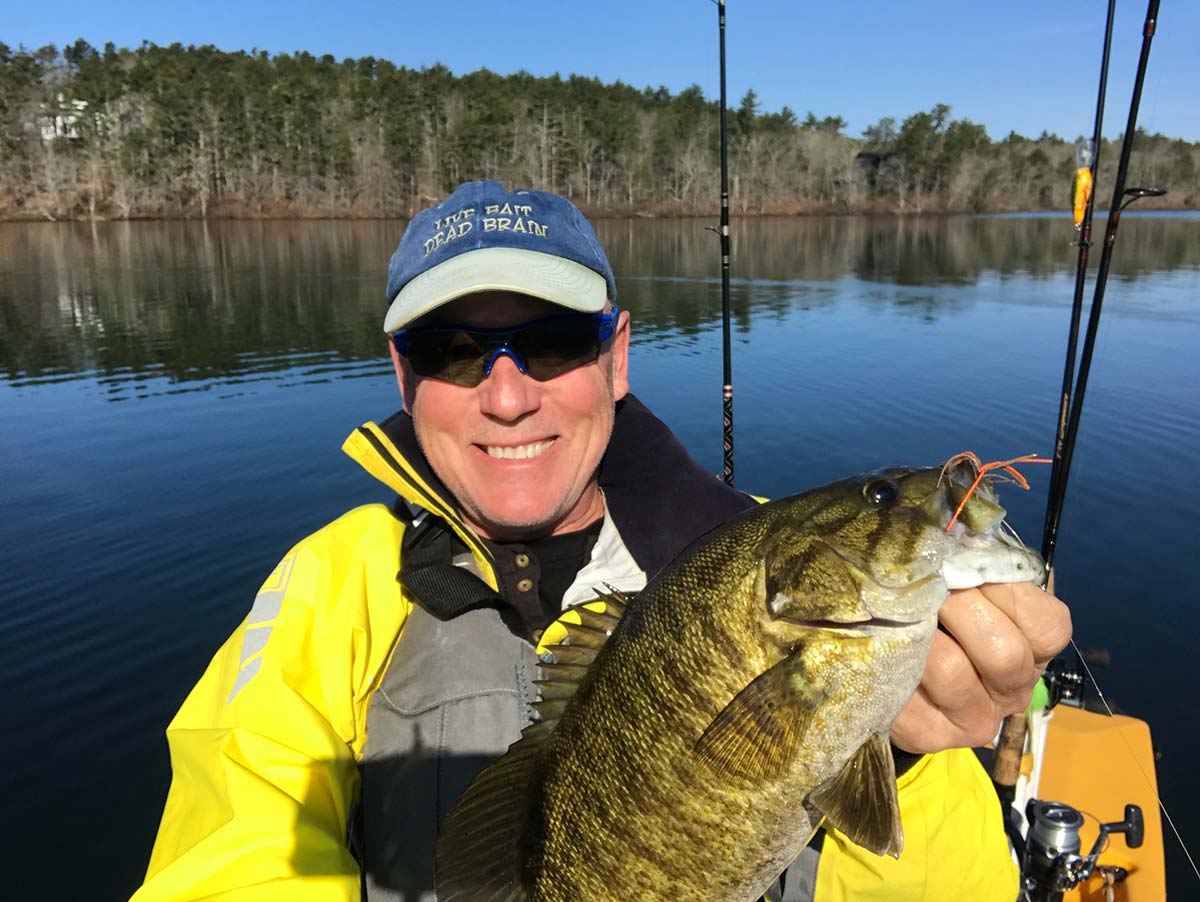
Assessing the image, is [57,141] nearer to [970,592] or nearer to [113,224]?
[113,224]

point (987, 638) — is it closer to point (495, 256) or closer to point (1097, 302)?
point (495, 256)

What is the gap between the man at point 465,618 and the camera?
1.58 m

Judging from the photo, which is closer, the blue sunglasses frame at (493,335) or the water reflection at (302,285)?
the blue sunglasses frame at (493,335)

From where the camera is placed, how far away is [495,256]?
6.85 ft

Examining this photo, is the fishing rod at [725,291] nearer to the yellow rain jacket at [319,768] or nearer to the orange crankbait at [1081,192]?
the orange crankbait at [1081,192]

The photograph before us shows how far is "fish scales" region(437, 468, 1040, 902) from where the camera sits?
1352 mm

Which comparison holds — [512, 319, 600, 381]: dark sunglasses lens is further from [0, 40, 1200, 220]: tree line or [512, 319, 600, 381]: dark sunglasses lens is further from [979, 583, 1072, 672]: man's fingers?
[0, 40, 1200, 220]: tree line

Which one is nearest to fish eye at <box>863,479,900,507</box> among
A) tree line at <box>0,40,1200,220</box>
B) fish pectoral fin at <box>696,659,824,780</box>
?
fish pectoral fin at <box>696,659,824,780</box>

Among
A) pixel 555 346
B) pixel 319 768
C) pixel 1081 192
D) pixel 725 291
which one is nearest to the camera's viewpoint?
pixel 319 768

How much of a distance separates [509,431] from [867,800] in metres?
1.26

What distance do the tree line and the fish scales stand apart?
201ft

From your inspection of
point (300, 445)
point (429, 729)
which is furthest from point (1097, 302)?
point (300, 445)

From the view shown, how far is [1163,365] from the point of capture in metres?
13.4

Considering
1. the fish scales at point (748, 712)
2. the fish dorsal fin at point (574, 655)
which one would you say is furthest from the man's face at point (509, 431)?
the fish scales at point (748, 712)
